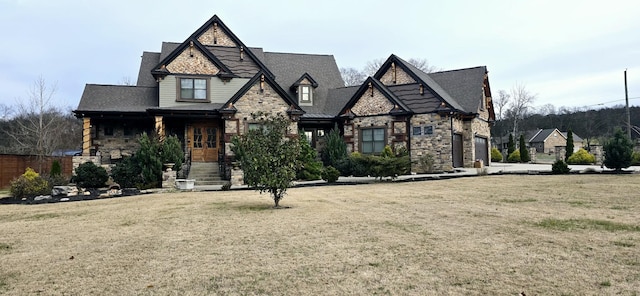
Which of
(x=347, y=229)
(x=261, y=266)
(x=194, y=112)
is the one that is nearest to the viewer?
(x=261, y=266)

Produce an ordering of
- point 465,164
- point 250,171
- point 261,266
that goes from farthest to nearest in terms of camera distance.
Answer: point 465,164
point 250,171
point 261,266

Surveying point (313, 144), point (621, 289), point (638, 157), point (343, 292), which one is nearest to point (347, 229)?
point (343, 292)

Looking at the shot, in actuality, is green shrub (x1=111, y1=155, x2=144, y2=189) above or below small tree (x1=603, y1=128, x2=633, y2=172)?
below

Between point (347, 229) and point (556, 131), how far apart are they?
74447mm

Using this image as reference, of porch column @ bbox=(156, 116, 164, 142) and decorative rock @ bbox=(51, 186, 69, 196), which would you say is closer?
decorative rock @ bbox=(51, 186, 69, 196)

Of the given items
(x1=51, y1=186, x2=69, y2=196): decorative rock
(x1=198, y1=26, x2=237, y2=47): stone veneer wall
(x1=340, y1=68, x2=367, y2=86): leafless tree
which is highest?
(x1=340, y1=68, x2=367, y2=86): leafless tree

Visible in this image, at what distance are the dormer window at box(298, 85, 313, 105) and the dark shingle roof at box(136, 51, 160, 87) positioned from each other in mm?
8543

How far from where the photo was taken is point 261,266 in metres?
5.46

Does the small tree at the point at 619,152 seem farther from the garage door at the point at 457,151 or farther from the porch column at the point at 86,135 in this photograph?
the porch column at the point at 86,135

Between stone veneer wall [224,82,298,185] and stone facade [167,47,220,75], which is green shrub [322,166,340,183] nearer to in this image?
stone veneer wall [224,82,298,185]

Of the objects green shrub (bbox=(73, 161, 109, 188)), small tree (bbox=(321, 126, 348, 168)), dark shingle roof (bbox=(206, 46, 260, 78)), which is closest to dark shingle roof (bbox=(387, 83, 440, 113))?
small tree (bbox=(321, 126, 348, 168))

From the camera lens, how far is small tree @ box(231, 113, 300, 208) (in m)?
11.2

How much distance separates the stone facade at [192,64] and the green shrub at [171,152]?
5787 millimetres

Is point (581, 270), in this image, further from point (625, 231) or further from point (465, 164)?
point (465, 164)
